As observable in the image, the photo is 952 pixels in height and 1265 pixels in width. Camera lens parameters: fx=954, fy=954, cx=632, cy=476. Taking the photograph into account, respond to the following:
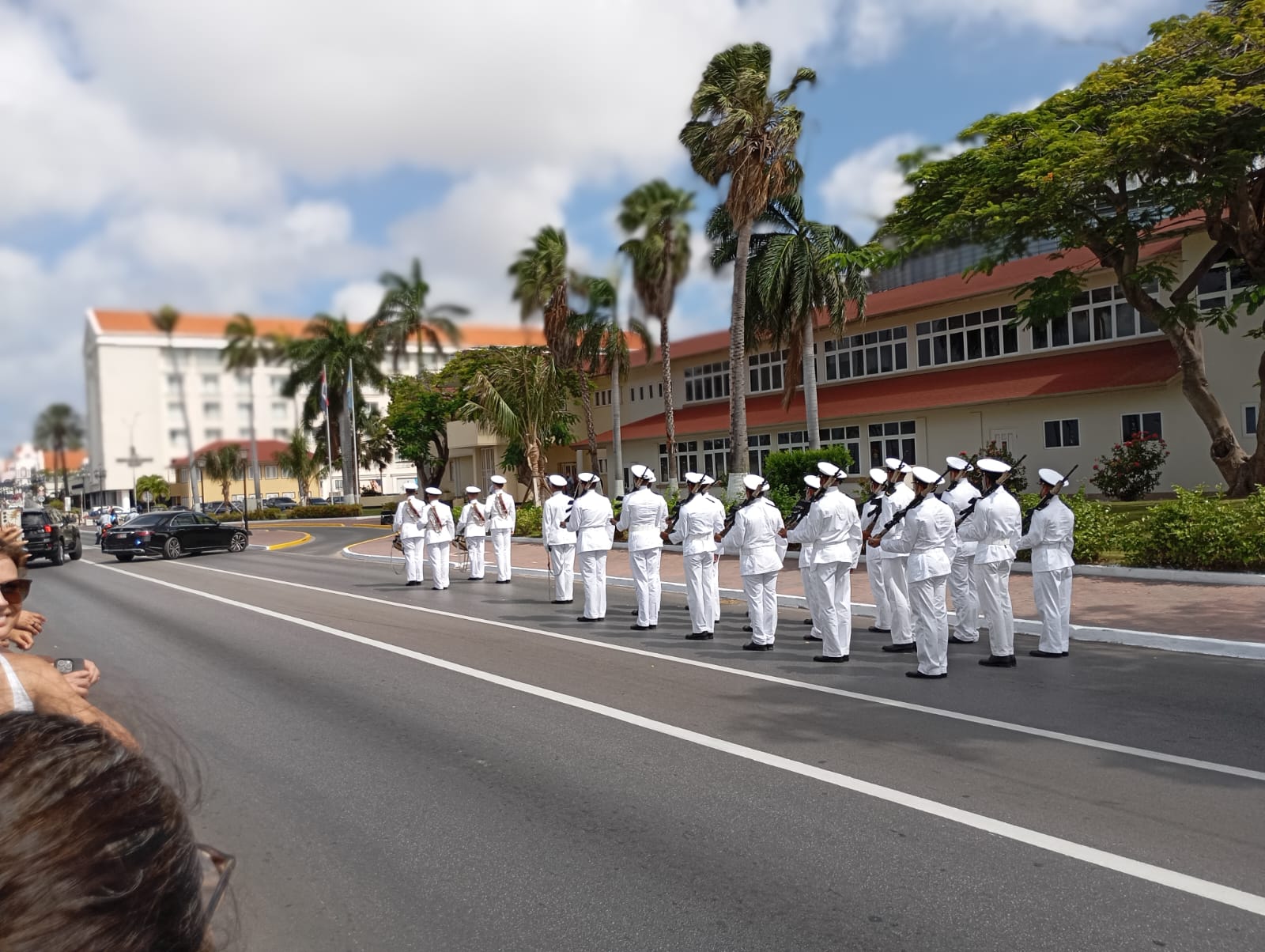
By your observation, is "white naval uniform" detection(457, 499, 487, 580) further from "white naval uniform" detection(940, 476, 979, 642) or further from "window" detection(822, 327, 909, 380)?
"window" detection(822, 327, 909, 380)

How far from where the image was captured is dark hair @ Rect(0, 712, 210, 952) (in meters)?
0.98

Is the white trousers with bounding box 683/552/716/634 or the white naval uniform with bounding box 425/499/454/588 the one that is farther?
the white naval uniform with bounding box 425/499/454/588

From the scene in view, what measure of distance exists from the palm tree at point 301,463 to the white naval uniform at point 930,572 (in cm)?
5189

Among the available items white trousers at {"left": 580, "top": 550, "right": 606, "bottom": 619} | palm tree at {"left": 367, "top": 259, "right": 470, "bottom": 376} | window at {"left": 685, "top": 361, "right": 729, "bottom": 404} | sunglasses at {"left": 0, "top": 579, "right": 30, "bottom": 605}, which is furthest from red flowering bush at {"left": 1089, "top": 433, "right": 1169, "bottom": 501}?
palm tree at {"left": 367, "top": 259, "right": 470, "bottom": 376}

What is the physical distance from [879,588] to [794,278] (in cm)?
1698

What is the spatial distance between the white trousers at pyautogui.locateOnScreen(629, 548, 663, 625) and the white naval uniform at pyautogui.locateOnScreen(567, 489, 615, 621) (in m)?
0.72

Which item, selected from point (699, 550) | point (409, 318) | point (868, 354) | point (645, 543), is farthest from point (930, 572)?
point (409, 318)

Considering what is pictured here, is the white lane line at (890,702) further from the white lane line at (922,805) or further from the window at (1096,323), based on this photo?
the window at (1096,323)

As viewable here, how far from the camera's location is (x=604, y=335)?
37.6m

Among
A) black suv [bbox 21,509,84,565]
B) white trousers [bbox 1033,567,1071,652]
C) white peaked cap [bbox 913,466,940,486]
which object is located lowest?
white trousers [bbox 1033,567,1071,652]

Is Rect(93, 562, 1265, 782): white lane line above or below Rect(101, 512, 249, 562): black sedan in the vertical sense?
below

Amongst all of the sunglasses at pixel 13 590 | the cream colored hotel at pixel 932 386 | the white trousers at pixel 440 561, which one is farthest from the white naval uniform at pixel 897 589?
the cream colored hotel at pixel 932 386

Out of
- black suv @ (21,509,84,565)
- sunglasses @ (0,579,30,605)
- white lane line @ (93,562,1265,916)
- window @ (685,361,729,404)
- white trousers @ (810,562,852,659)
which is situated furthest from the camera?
window @ (685,361,729,404)

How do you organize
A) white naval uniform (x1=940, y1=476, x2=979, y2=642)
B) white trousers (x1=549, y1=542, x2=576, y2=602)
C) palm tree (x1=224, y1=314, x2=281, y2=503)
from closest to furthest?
white naval uniform (x1=940, y1=476, x2=979, y2=642)
white trousers (x1=549, y1=542, x2=576, y2=602)
palm tree (x1=224, y1=314, x2=281, y2=503)
